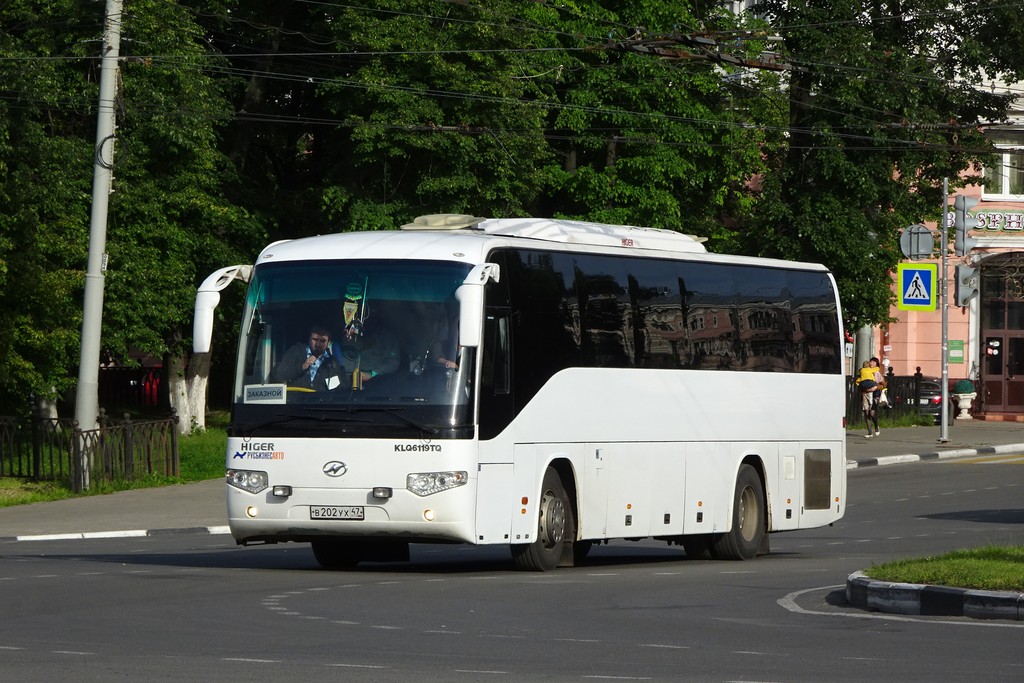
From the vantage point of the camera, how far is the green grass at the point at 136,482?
92.9 feet

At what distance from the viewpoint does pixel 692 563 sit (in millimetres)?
18859

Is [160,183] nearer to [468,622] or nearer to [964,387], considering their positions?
[468,622]

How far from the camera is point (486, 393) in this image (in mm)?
15648

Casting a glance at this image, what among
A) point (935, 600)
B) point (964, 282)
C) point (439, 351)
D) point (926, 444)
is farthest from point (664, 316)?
point (964, 282)

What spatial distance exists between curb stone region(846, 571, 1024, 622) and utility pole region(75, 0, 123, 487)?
1729 cm

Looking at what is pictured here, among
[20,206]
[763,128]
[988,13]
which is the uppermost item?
[988,13]

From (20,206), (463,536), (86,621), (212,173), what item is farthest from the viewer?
(212,173)

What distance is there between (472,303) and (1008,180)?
42.8 metres

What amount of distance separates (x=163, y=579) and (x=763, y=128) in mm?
29766

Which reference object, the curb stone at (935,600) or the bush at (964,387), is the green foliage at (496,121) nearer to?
the bush at (964,387)

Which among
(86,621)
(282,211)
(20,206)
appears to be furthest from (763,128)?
(86,621)

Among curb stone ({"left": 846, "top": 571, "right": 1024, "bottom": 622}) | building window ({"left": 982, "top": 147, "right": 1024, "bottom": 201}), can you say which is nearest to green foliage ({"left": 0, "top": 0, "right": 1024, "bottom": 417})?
building window ({"left": 982, "top": 147, "right": 1024, "bottom": 201})

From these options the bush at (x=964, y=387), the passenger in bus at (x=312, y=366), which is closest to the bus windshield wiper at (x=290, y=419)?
the passenger in bus at (x=312, y=366)

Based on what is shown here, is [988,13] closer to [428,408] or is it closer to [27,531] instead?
[27,531]
